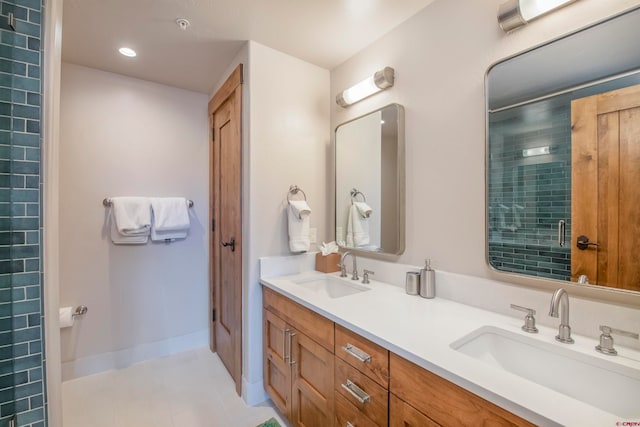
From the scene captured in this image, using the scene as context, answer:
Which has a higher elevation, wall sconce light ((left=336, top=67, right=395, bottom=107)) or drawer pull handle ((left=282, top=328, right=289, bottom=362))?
wall sconce light ((left=336, top=67, right=395, bottom=107))

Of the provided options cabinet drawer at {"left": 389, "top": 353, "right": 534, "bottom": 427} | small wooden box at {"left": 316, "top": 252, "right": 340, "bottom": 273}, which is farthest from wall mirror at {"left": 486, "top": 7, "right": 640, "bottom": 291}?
small wooden box at {"left": 316, "top": 252, "right": 340, "bottom": 273}

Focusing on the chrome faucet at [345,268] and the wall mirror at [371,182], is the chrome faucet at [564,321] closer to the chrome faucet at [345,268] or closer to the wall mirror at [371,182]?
the wall mirror at [371,182]

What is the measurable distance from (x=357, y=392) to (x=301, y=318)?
453 mm

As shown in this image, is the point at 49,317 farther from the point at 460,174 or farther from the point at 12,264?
the point at 460,174

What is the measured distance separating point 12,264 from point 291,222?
4.19 ft

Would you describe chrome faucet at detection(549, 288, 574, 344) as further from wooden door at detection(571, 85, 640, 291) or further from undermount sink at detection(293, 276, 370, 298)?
undermount sink at detection(293, 276, 370, 298)

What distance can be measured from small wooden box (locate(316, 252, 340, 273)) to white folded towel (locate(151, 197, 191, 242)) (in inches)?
49.8

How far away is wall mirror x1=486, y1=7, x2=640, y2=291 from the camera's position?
0.88 metres

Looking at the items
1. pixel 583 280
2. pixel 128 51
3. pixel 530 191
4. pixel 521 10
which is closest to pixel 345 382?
pixel 583 280

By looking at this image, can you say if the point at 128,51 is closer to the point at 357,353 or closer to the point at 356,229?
the point at 356,229

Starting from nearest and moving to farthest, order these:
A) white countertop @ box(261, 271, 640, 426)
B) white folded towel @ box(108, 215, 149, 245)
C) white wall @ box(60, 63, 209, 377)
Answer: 1. white countertop @ box(261, 271, 640, 426)
2. white wall @ box(60, 63, 209, 377)
3. white folded towel @ box(108, 215, 149, 245)

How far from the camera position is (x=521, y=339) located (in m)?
0.97

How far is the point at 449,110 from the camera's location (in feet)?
4.54

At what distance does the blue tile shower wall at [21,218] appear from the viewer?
91 cm
